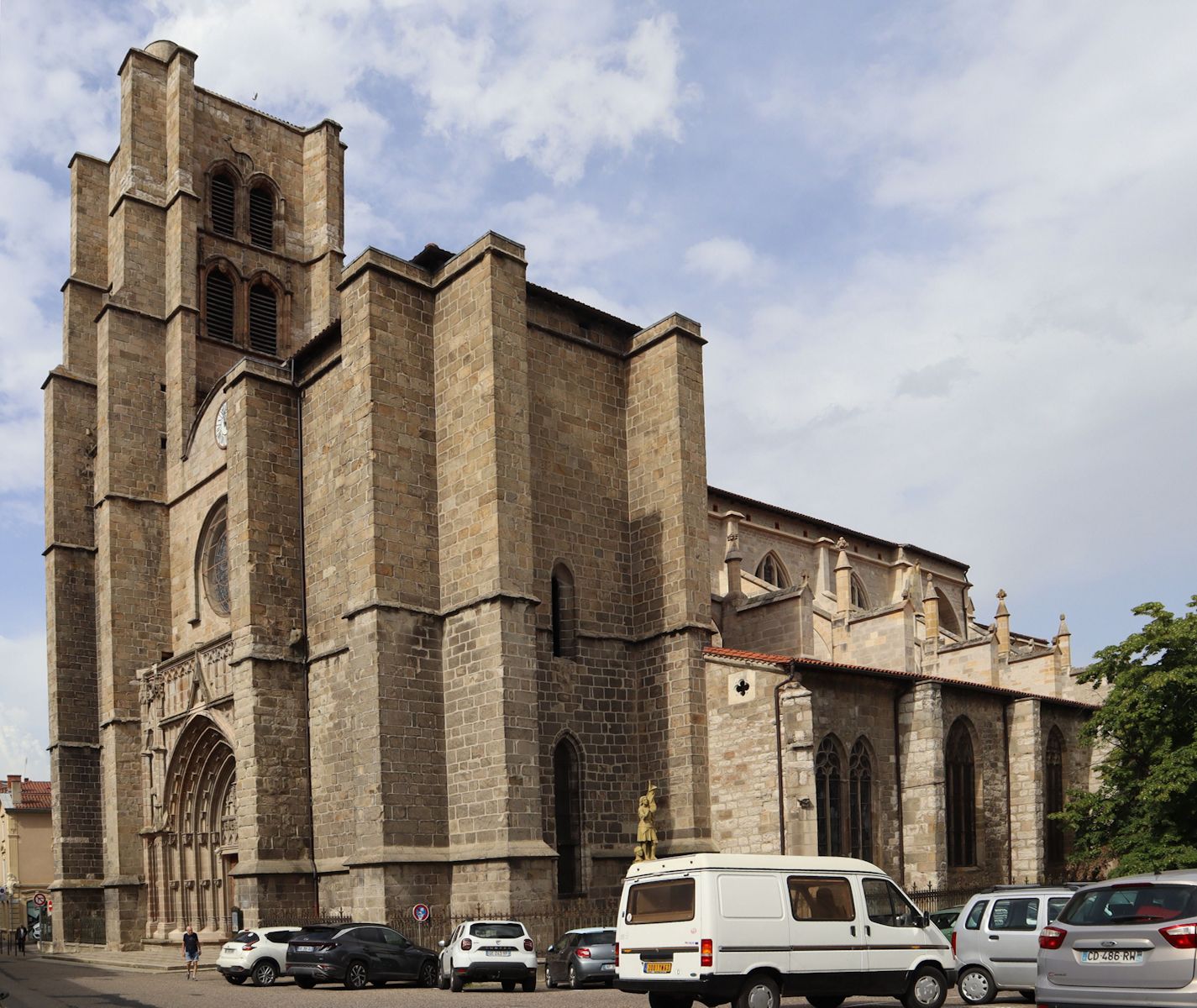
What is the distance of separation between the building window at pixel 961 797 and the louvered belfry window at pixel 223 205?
24158 millimetres

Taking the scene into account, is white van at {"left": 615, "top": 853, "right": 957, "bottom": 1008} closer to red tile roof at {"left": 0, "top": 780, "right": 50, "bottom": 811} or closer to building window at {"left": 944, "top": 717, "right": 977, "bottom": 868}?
building window at {"left": 944, "top": 717, "right": 977, "bottom": 868}

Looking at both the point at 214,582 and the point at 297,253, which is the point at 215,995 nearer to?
the point at 214,582

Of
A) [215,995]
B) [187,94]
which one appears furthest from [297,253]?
[215,995]

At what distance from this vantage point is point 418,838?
23766mm

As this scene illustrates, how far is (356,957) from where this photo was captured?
20547mm

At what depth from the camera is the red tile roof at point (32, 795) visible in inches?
2584

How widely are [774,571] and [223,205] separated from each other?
19.4 metres

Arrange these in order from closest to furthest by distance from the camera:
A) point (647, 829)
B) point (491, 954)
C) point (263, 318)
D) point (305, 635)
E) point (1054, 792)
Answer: point (491, 954) < point (647, 829) < point (305, 635) < point (1054, 792) < point (263, 318)

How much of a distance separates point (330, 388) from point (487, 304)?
16.2 ft

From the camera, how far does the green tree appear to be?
24.6 m

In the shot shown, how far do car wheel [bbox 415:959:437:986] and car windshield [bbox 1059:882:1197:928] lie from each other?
13.4 meters

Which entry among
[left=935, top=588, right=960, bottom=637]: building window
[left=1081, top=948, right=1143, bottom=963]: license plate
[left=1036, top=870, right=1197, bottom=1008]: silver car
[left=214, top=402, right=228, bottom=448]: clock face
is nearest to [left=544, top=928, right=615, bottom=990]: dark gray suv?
[left=1036, top=870, right=1197, bottom=1008]: silver car

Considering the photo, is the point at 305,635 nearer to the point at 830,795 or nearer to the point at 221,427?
the point at 221,427

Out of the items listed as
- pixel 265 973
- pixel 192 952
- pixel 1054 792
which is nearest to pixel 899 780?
pixel 1054 792
